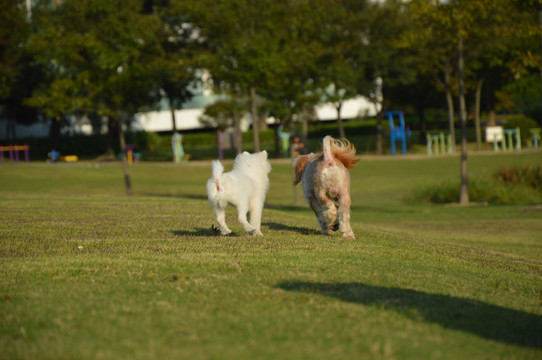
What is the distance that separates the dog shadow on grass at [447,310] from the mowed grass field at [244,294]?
0.07 ft

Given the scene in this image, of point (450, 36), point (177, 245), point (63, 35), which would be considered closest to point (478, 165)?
point (450, 36)

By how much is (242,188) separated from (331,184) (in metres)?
1.58

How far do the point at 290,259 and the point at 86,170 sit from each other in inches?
1621

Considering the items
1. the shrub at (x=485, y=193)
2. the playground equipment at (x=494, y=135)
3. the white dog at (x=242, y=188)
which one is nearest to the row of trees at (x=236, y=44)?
the shrub at (x=485, y=193)

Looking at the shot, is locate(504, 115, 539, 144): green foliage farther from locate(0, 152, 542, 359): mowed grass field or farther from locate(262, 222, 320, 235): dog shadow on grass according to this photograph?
locate(0, 152, 542, 359): mowed grass field

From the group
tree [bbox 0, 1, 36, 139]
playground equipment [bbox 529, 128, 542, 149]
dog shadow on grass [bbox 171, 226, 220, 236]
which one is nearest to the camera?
dog shadow on grass [bbox 171, 226, 220, 236]

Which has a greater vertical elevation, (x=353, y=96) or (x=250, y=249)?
(x=353, y=96)

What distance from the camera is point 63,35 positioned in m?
32.0

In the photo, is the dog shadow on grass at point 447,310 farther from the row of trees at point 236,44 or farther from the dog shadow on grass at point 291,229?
the row of trees at point 236,44

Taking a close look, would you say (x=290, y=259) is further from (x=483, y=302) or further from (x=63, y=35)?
(x=63, y=35)

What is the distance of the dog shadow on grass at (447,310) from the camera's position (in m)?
7.04

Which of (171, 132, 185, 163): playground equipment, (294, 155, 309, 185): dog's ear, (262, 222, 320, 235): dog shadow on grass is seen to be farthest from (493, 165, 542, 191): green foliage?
(171, 132, 185, 163): playground equipment

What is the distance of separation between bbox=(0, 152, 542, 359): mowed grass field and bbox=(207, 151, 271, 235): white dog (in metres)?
0.38

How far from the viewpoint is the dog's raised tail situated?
1243cm
